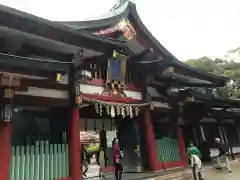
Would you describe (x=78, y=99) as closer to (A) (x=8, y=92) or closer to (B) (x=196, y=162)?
(A) (x=8, y=92)

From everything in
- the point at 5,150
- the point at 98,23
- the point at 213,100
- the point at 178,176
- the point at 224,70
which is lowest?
the point at 178,176

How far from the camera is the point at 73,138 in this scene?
867 centimetres

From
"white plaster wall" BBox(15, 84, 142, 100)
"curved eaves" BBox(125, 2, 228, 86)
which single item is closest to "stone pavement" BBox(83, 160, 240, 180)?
"white plaster wall" BBox(15, 84, 142, 100)

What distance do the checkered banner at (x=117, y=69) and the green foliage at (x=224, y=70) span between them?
16.7m

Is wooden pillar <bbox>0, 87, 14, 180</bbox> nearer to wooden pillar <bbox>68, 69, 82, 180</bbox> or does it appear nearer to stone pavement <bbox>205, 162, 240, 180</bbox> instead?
wooden pillar <bbox>68, 69, 82, 180</bbox>

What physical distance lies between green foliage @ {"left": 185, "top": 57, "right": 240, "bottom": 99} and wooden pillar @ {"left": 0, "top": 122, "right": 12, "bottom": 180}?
2180 centimetres

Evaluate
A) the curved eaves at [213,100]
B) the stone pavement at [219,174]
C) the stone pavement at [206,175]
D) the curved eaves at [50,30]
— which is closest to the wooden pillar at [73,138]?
the curved eaves at [50,30]

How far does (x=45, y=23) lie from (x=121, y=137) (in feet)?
24.1

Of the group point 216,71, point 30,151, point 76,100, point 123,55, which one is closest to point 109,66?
point 123,55

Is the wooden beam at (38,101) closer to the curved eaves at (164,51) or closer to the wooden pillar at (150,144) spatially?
the wooden pillar at (150,144)

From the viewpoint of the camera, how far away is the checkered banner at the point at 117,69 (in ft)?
35.5

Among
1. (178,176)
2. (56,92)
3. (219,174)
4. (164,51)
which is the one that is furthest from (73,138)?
(164,51)

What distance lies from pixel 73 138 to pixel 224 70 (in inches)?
1081

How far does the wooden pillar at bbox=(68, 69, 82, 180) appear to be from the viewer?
848 cm
